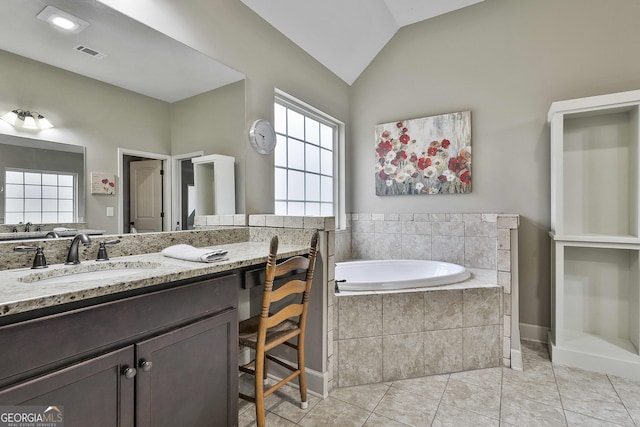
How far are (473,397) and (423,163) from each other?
2012mm

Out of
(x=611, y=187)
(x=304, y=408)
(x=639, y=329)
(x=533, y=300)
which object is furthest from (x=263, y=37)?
(x=639, y=329)

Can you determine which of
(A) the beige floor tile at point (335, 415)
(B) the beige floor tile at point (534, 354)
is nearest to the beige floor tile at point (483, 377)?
(B) the beige floor tile at point (534, 354)

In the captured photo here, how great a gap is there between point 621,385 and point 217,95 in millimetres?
3135

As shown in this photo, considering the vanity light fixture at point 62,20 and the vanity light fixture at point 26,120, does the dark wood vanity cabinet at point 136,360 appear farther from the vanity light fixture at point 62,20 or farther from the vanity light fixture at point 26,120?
the vanity light fixture at point 62,20

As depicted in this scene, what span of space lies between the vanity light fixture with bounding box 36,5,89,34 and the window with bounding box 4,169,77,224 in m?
0.62

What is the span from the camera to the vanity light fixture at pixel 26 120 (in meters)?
1.19

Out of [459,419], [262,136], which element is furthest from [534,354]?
[262,136]

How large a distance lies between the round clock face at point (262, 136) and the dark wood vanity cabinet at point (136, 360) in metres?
1.19

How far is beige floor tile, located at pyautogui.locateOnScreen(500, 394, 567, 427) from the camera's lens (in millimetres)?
1576

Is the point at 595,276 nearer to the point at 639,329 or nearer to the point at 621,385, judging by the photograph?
the point at 639,329

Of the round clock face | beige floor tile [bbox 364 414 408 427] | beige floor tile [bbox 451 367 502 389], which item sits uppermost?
the round clock face

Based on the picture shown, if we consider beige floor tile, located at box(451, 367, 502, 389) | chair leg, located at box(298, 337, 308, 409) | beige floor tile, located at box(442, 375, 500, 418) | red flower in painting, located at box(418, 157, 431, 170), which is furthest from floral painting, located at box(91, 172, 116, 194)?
red flower in painting, located at box(418, 157, 431, 170)

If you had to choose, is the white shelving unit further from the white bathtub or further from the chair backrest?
the chair backrest

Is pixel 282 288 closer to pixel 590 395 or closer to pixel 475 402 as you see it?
pixel 475 402
